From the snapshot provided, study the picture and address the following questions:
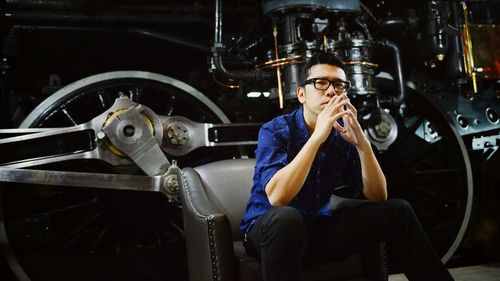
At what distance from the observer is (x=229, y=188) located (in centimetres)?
249

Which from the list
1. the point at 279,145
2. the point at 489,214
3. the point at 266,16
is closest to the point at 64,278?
the point at 279,145

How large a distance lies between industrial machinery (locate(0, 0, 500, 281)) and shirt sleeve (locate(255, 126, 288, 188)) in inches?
38.3

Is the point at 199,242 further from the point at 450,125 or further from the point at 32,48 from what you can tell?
the point at 450,125

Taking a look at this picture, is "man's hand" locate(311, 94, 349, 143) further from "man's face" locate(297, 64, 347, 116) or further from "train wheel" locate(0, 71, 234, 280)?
"train wheel" locate(0, 71, 234, 280)

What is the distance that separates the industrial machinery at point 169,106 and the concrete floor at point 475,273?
0.66ft

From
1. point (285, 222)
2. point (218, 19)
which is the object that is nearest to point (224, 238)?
point (285, 222)

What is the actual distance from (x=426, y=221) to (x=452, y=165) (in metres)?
0.56

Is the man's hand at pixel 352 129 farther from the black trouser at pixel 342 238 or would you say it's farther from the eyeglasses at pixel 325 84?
the black trouser at pixel 342 238

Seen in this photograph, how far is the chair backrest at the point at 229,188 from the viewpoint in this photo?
8.07 feet

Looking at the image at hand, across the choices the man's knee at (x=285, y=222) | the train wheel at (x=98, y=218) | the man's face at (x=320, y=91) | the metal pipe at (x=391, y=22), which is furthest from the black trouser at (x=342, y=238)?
the metal pipe at (x=391, y=22)

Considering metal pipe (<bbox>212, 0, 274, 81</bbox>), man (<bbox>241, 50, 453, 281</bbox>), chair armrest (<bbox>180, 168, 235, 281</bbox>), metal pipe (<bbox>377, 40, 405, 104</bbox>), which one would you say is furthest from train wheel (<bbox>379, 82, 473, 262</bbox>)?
chair armrest (<bbox>180, 168, 235, 281</bbox>)

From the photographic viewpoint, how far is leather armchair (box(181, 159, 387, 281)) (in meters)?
1.82

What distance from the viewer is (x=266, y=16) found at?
3.20 m

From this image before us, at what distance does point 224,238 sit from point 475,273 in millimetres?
2399
